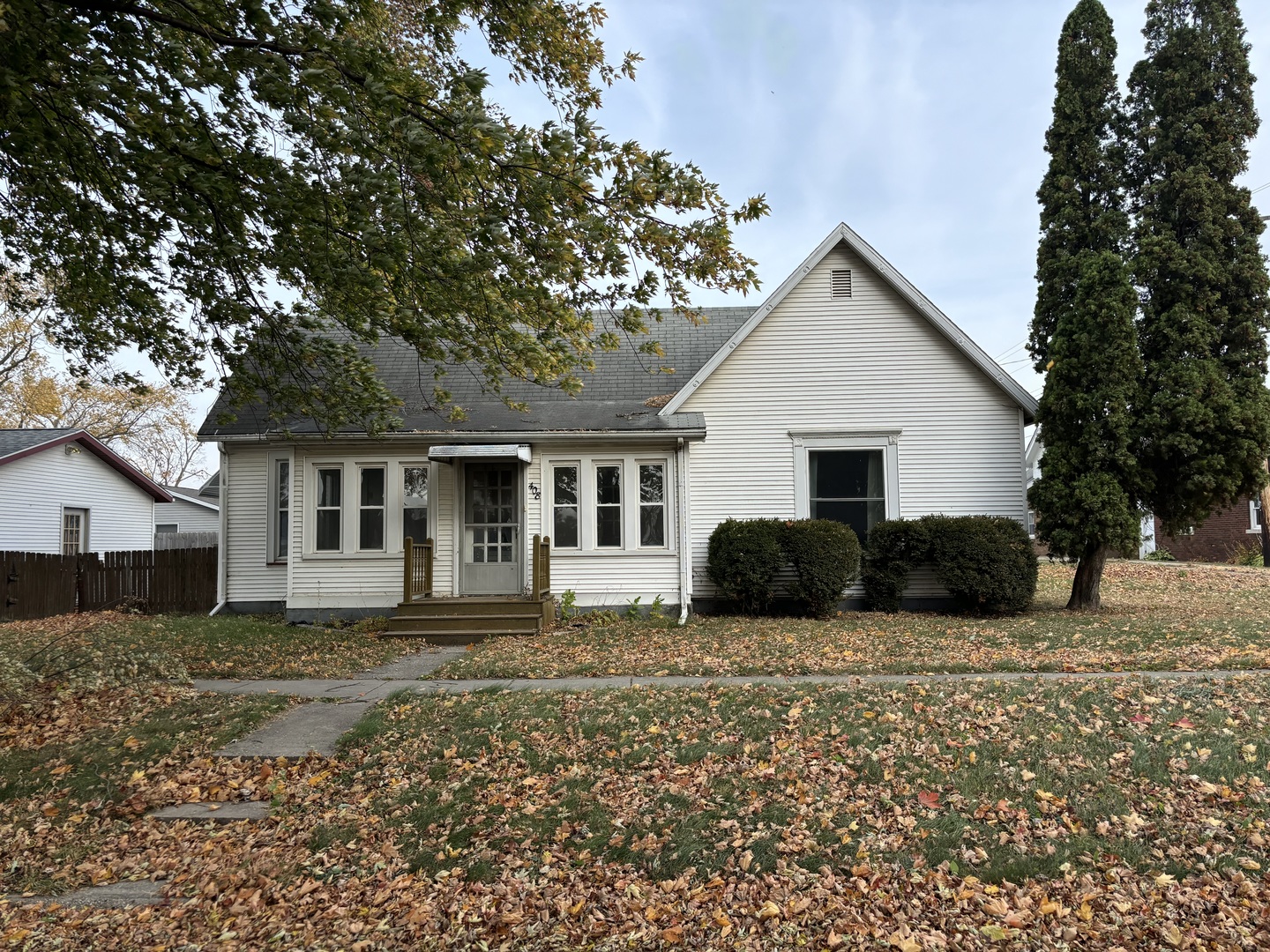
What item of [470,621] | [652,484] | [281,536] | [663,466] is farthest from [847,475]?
[281,536]

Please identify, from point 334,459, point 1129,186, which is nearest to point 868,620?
point 1129,186

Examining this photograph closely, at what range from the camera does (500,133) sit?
618cm

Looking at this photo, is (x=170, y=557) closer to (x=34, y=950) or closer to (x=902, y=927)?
(x=34, y=950)

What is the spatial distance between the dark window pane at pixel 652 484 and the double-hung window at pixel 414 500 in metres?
3.80

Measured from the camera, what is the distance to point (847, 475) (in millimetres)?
14820

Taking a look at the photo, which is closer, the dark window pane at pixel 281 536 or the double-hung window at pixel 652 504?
the double-hung window at pixel 652 504

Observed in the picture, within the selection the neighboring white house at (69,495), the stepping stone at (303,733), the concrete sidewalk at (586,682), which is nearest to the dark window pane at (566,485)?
the concrete sidewalk at (586,682)

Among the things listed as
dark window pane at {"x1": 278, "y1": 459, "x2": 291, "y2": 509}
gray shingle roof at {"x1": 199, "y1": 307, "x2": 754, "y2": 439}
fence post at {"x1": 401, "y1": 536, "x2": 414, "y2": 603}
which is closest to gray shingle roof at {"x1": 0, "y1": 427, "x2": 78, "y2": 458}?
gray shingle roof at {"x1": 199, "y1": 307, "x2": 754, "y2": 439}

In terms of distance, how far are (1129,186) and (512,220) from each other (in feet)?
37.7

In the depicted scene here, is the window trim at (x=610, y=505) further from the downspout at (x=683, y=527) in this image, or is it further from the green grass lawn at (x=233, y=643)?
the green grass lawn at (x=233, y=643)

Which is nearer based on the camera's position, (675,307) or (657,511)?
(675,307)

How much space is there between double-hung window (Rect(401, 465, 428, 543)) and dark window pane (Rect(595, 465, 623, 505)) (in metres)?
3.03

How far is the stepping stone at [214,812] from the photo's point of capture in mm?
5473

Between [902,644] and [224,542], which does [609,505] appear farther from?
[224,542]
